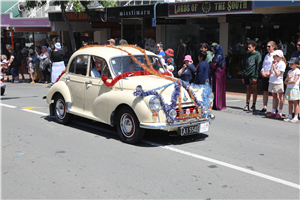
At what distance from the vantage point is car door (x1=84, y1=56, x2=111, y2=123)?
722 cm

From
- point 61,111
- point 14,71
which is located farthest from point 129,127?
point 14,71

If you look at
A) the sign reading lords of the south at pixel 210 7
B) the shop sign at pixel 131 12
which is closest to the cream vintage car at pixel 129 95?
the sign reading lords of the south at pixel 210 7

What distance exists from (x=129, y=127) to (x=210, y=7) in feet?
28.4

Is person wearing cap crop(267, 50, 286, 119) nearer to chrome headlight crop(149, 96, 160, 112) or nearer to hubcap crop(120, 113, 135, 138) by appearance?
chrome headlight crop(149, 96, 160, 112)

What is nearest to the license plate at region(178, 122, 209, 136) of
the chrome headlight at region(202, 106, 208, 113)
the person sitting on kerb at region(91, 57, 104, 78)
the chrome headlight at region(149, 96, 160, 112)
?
the chrome headlight at region(202, 106, 208, 113)

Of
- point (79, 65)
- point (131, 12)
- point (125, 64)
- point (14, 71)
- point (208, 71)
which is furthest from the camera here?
point (14, 71)

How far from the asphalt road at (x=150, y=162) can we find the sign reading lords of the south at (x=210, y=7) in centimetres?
542

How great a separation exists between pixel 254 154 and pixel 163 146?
1.72 metres

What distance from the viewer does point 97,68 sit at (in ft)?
25.1

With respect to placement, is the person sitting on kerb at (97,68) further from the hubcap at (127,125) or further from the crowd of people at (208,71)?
the crowd of people at (208,71)

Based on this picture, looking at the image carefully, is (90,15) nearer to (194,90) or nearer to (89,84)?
(89,84)

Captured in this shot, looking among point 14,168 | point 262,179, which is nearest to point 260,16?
point 262,179

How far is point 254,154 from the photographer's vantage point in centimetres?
627

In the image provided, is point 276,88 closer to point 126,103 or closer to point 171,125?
point 171,125
